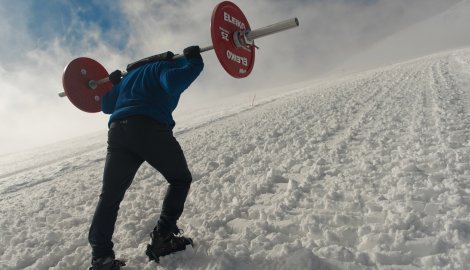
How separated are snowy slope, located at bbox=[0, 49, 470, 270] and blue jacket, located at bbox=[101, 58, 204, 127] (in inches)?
49.6

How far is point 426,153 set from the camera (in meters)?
4.79

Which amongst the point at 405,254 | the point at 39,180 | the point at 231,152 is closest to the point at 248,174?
the point at 231,152

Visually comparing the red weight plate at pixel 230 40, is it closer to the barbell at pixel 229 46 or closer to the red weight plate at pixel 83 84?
the barbell at pixel 229 46

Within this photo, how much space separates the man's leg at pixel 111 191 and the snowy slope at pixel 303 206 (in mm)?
417

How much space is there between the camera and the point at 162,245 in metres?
3.20

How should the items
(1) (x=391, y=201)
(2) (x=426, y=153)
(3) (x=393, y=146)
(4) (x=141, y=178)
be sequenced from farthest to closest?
(4) (x=141, y=178)
(3) (x=393, y=146)
(2) (x=426, y=153)
(1) (x=391, y=201)

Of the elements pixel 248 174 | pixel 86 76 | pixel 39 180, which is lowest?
pixel 248 174

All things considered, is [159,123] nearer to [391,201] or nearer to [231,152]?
[391,201]

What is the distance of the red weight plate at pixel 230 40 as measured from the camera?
364 centimetres

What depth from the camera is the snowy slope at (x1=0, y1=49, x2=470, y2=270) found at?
2889 mm

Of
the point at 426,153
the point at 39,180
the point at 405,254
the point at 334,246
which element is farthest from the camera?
the point at 39,180

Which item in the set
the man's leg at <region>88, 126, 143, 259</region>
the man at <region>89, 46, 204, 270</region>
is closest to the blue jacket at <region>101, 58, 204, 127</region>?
the man at <region>89, 46, 204, 270</region>

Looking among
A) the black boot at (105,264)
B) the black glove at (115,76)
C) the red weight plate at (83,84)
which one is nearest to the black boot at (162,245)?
the black boot at (105,264)

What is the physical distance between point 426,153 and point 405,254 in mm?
2517
